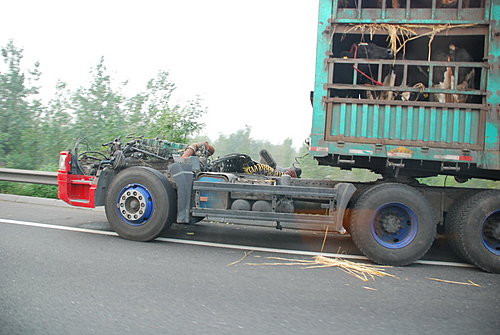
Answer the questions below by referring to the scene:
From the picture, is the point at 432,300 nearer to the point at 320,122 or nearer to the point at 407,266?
the point at 407,266

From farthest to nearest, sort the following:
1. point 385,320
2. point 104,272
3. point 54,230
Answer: point 54,230 < point 104,272 < point 385,320

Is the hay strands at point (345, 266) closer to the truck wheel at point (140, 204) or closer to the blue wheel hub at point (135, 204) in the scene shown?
the truck wheel at point (140, 204)

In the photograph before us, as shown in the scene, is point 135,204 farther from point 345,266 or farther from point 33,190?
point 33,190

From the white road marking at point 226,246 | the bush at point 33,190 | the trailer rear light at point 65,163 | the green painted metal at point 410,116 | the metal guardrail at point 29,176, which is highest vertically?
the green painted metal at point 410,116

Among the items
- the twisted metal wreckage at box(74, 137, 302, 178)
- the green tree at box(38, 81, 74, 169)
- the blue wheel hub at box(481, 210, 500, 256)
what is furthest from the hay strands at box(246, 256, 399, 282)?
the green tree at box(38, 81, 74, 169)

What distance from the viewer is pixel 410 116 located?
5.54 m

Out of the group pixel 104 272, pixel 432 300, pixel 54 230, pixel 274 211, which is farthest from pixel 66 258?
pixel 432 300

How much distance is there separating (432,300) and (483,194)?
204cm

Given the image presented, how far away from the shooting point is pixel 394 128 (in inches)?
219

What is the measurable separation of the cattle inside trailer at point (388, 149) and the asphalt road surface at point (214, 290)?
0.48m

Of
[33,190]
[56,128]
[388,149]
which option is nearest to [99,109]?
[56,128]

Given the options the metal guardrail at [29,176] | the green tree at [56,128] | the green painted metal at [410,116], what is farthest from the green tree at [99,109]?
the green painted metal at [410,116]

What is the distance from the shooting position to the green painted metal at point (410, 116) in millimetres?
5359

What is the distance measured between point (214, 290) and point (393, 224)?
2.81 m
